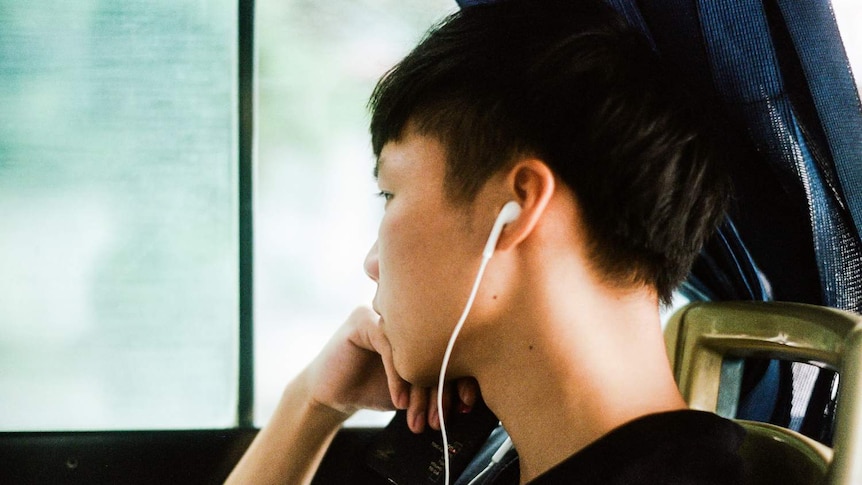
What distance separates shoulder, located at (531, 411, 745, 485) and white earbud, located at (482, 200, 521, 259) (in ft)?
0.65

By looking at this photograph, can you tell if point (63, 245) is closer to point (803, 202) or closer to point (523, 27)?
point (523, 27)

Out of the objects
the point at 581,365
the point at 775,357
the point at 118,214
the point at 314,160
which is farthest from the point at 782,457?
the point at 118,214

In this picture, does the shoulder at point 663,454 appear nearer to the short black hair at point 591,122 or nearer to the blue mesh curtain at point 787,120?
the short black hair at point 591,122

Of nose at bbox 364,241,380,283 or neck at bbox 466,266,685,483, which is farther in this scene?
nose at bbox 364,241,380,283

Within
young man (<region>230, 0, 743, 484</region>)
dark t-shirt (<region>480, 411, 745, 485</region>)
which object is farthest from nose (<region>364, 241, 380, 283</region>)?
dark t-shirt (<region>480, 411, 745, 485</region>)

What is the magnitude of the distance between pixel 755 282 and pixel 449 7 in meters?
0.72

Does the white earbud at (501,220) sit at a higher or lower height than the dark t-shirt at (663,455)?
higher

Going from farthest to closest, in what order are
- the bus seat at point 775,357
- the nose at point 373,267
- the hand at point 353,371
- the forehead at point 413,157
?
the hand at point 353,371 → the nose at point 373,267 → the forehead at point 413,157 → the bus seat at point 775,357

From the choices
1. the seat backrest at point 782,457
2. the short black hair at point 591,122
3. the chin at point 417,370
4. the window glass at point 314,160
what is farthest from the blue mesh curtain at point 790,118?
the window glass at point 314,160

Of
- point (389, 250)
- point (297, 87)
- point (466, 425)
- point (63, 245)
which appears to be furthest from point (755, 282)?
point (63, 245)

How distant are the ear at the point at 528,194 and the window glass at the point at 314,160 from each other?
663 millimetres

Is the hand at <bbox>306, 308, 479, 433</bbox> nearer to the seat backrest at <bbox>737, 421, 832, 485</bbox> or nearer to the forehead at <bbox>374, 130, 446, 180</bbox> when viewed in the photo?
the forehead at <bbox>374, 130, 446, 180</bbox>

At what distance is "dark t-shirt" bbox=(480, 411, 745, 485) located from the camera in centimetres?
58

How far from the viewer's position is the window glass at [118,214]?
1247mm
